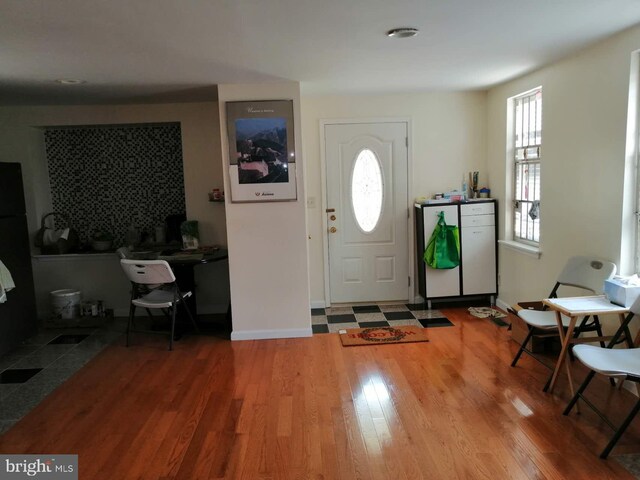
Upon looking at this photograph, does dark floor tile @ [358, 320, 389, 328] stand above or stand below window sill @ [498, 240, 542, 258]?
below

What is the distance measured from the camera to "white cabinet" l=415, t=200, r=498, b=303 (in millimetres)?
5234

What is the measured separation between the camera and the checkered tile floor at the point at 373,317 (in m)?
4.93

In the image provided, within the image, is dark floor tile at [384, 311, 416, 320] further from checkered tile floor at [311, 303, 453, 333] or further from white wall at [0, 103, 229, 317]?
white wall at [0, 103, 229, 317]

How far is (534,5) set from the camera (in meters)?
2.60

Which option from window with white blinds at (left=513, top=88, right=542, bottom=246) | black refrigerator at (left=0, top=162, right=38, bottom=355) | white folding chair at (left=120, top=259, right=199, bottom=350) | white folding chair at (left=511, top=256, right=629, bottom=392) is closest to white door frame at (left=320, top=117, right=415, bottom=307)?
window with white blinds at (left=513, top=88, right=542, bottom=246)

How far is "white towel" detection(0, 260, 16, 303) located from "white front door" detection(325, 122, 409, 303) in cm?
309

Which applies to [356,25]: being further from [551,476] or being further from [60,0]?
[551,476]

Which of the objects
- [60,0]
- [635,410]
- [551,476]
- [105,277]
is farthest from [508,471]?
[105,277]

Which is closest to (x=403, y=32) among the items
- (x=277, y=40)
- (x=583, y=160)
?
(x=277, y=40)

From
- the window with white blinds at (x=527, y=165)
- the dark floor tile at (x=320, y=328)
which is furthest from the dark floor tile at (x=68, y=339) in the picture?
the window with white blinds at (x=527, y=165)

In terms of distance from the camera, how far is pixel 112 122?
530cm

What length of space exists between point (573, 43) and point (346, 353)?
291cm

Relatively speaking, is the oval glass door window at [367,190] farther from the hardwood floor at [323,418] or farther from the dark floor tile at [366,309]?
the hardwood floor at [323,418]

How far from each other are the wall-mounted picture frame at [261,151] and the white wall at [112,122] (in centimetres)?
100
